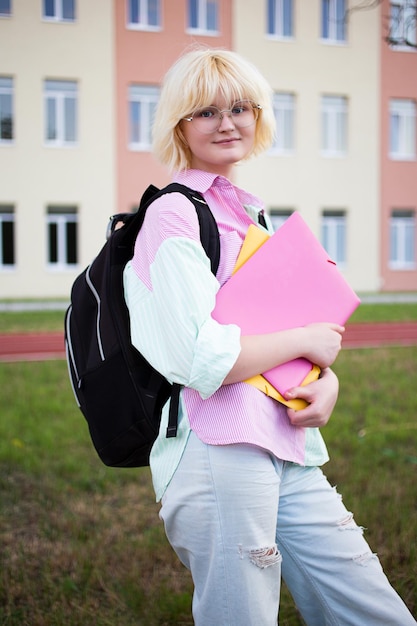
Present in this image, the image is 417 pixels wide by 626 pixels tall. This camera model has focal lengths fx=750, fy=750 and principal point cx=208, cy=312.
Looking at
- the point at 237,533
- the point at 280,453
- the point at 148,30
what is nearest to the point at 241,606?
the point at 237,533

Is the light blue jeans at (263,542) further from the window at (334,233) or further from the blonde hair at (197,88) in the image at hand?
the window at (334,233)

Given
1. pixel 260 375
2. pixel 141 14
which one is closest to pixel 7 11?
pixel 141 14

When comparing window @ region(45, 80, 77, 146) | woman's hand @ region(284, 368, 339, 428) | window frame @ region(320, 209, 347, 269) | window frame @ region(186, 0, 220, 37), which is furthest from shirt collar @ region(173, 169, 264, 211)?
window frame @ region(320, 209, 347, 269)

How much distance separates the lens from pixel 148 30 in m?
15.4

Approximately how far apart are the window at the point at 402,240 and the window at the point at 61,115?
8.13 metres

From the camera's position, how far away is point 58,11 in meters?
15.3

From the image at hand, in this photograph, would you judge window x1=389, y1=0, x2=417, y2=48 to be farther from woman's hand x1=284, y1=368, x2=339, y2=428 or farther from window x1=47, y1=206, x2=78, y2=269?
window x1=47, y1=206, x2=78, y2=269

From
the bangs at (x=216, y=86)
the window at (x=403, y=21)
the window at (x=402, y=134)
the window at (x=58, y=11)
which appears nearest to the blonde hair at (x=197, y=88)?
the bangs at (x=216, y=86)

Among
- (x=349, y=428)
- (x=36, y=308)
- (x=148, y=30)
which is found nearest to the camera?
(x=349, y=428)

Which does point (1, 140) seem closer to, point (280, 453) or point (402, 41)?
point (402, 41)

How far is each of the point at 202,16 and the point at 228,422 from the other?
15258 mm

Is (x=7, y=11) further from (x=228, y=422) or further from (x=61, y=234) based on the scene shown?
(x=228, y=422)

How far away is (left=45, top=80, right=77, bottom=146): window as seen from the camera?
53.1 ft

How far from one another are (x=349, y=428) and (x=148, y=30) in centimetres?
1281
